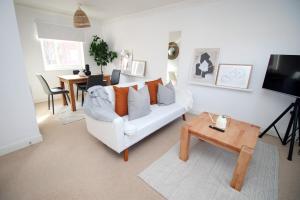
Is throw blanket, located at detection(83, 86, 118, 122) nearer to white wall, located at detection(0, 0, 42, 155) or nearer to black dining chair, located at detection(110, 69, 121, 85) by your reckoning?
white wall, located at detection(0, 0, 42, 155)

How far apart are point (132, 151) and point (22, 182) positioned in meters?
1.24

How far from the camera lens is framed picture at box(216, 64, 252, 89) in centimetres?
256

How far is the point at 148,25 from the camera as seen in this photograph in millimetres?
3740

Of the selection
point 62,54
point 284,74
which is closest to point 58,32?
point 62,54

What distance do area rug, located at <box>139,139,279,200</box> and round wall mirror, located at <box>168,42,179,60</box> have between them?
2196 millimetres

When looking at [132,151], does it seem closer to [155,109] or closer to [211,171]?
[155,109]

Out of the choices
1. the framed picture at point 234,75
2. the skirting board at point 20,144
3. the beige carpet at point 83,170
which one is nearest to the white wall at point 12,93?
the skirting board at point 20,144

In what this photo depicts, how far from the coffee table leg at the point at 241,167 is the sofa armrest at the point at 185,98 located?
1528mm

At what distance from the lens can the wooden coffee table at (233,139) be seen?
1398mm

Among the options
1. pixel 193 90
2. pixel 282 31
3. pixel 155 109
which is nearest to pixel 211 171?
pixel 155 109

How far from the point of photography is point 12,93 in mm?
1900

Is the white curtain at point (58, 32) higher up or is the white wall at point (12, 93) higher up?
the white curtain at point (58, 32)

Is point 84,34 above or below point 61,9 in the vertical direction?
below

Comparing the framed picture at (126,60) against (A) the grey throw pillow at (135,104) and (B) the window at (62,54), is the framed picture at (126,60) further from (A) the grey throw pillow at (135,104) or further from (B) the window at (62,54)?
(A) the grey throw pillow at (135,104)
